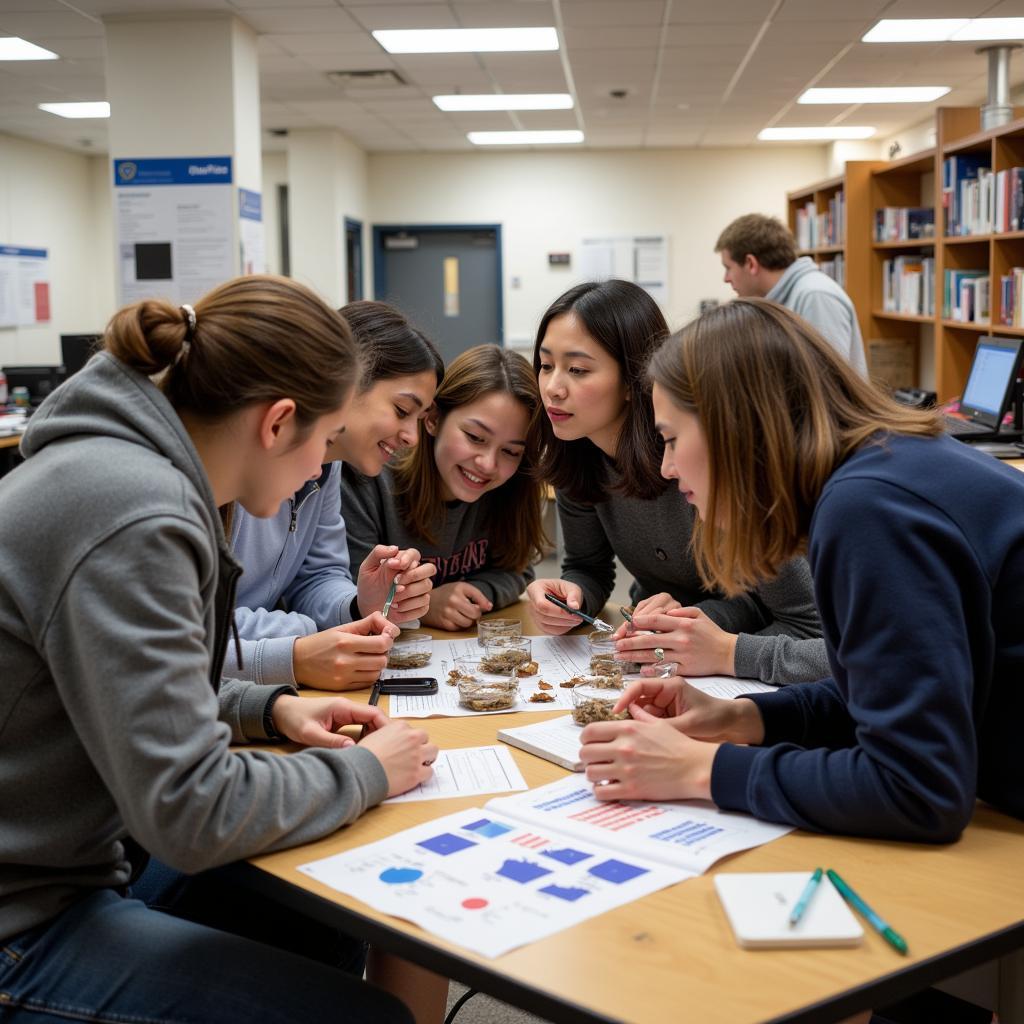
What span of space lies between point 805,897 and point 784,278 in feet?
16.3

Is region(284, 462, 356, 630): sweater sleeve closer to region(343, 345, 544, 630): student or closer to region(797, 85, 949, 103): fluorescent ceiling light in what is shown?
region(343, 345, 544, 630): student

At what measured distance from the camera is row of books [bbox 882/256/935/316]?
656cm

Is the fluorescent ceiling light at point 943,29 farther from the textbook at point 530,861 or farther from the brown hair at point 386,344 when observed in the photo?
the textbook at point 530,861

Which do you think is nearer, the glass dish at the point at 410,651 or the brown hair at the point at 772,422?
the brown hair at the point at 772,422

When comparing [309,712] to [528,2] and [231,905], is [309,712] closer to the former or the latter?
[231,905]

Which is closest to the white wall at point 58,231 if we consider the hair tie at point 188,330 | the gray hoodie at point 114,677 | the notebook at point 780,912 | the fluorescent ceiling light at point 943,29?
the fluorescent ceiling light at point 943,29

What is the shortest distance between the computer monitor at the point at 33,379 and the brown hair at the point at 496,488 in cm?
594

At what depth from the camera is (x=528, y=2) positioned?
557cm

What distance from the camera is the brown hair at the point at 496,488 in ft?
7.75

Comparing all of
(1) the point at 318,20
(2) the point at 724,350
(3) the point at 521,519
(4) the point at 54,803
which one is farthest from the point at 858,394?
(1) the point at 318,20

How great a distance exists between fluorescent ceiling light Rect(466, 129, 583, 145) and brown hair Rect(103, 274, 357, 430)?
350 inches

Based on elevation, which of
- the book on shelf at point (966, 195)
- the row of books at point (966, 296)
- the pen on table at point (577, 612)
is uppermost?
the book on shelf at point (966, 195)

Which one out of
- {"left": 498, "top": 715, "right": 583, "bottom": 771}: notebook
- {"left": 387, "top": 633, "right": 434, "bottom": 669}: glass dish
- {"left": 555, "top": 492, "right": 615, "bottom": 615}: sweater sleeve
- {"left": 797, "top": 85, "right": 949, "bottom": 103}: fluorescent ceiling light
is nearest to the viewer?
{"left": 498, "top": 715, "right": 583, "bottom": 771}: notebook

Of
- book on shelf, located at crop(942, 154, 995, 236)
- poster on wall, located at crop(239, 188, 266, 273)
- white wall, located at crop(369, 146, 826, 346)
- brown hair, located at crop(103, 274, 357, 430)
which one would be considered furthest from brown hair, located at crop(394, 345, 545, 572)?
white wall, located at crop(369, 146, 826, 346)
